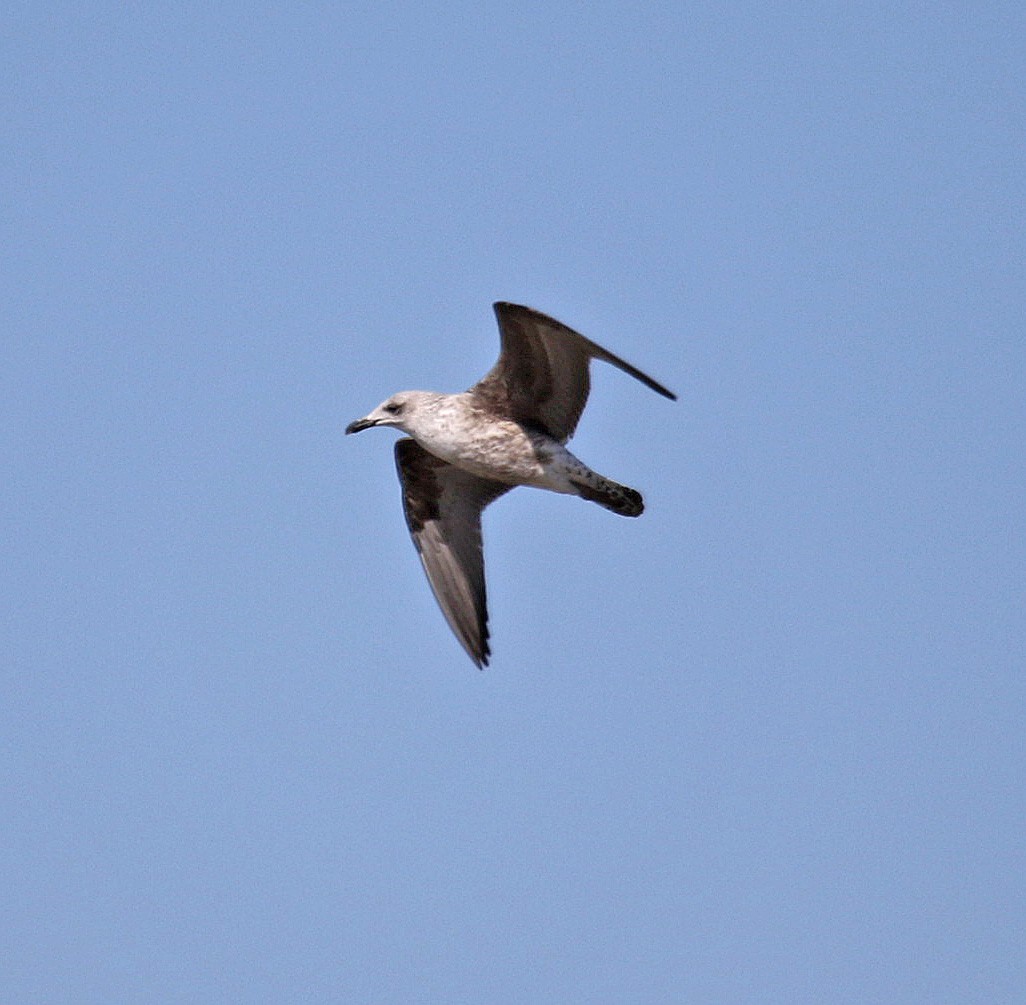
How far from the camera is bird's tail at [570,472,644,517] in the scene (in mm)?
16641

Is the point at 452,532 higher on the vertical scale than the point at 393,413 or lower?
lower

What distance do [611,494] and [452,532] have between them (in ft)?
7.83

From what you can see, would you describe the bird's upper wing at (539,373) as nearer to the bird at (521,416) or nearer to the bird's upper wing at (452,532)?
the bird at (521,416)

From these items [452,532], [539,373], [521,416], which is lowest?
[452,532]

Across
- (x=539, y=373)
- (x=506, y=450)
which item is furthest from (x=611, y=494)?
(x=539, y=373)

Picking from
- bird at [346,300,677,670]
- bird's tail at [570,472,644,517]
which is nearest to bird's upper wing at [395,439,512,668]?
bird at [346,300,677,670]

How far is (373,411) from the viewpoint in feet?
58.1

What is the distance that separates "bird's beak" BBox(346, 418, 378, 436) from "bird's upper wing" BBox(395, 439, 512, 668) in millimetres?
645

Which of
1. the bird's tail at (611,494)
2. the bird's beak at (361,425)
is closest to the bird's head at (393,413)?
the bird's beak at (361,425)

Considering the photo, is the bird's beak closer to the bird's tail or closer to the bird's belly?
the bird's belly

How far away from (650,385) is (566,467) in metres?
2.31

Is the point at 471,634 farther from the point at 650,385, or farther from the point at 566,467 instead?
the point at 650,385

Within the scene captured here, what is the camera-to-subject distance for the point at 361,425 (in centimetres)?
1775

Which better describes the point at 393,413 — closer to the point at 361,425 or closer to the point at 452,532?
the point at 361,425
